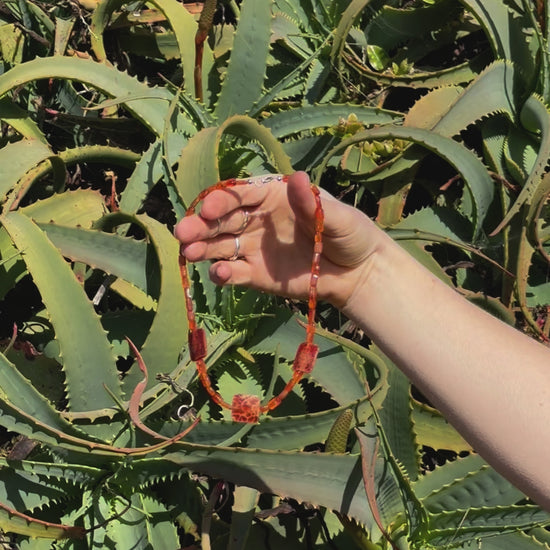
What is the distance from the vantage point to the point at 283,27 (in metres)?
1.35

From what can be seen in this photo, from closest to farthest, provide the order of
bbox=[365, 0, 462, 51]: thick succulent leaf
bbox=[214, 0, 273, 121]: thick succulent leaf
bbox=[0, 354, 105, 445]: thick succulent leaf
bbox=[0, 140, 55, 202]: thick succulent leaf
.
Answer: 1. bbox=[0, 354, 105, 445]: thick succulent leaf
2. bbox=[0, 140, 55, 202]: thick succulent leaf
3. bbox=[214, 0, 273, 121]: thick succulent leaf
4. bbox=[365, 0, 462, 51]: thick succulent leaf

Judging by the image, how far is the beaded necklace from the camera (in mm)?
680

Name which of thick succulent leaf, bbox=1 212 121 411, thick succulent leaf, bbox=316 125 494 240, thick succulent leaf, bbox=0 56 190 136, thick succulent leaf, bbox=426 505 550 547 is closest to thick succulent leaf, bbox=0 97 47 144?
thick succulent leaf, bbox=0 56 190 136

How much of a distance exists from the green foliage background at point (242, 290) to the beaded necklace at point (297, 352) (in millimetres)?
85

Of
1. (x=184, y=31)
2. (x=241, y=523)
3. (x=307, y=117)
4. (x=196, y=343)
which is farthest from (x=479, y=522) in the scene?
(x=184, y=31)

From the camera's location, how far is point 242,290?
1.03 meters

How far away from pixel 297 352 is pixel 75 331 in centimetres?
30

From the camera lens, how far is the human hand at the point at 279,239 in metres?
0.67

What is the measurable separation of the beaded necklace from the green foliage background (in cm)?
9

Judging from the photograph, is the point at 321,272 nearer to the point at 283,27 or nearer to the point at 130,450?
the point at 130,450

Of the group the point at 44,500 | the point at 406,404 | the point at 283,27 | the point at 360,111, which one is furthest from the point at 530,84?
the point at 44,500

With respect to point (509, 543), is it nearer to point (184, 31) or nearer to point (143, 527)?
point (143, 527)

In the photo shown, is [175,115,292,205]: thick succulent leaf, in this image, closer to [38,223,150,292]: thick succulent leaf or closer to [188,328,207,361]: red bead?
[38,223,150,292]: thick succulent leaf

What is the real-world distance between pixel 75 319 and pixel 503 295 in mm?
601
